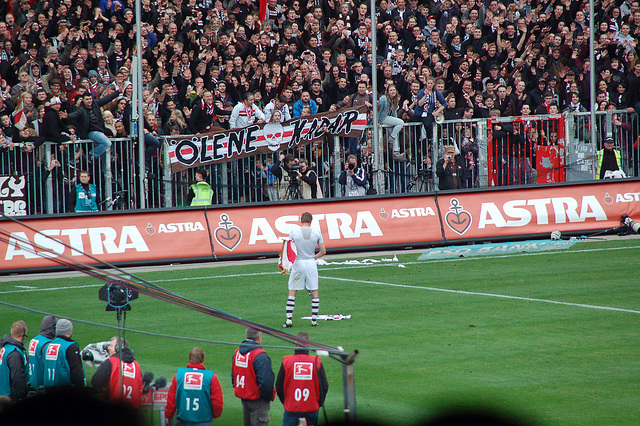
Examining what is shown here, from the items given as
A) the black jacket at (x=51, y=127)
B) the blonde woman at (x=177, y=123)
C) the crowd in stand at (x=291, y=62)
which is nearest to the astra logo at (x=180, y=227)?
the crowd in stand at (x=291, y=62)

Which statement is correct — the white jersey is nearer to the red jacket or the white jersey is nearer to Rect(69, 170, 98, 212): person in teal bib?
the red jacket

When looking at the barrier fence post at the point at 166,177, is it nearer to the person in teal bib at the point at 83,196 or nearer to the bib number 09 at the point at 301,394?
the person in teal bib at the point at 83,196

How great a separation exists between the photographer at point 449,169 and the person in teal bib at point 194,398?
53.7 ft

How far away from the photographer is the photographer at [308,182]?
23703mm

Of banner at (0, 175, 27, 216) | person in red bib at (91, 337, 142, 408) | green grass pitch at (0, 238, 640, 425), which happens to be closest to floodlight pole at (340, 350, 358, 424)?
green grass pitch at (0, 238, 640, 425)

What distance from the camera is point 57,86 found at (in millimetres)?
22031

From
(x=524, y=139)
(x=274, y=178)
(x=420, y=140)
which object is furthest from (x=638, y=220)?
(x=274, y=178)

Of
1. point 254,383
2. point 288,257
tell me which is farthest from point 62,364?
point 288,257

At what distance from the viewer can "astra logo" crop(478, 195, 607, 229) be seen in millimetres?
24156

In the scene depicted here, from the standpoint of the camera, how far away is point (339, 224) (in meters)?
23.3

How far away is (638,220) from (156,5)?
16.5m

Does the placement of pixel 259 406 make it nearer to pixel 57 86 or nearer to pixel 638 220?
pixel 57 86

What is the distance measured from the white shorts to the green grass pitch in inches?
28.0

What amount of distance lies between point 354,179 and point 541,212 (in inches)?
220
